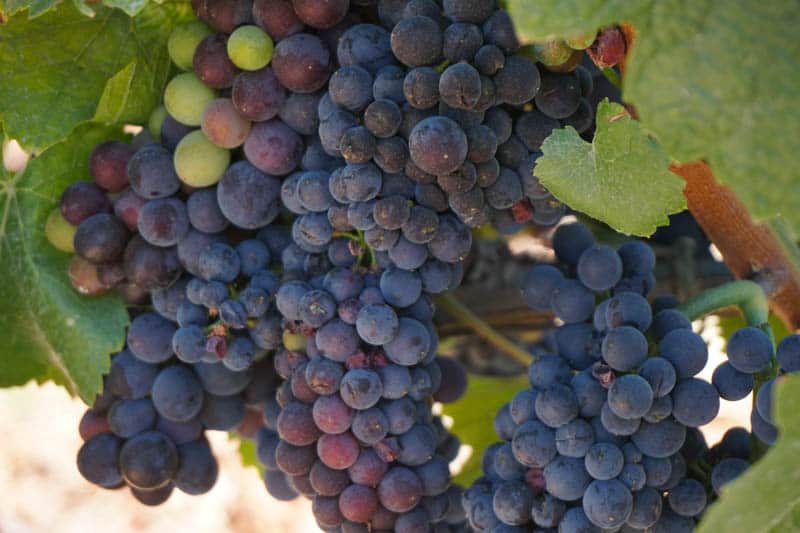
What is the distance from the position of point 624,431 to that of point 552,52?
1.00ft

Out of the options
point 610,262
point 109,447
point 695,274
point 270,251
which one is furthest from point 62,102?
point 695,274

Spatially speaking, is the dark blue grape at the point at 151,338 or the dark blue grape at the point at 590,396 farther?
the dark blue grape at the point at 151,338

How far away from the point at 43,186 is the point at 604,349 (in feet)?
1.92

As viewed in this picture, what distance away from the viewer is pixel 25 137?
0.86 metres

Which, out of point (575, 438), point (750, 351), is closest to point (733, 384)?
point (750, 351)

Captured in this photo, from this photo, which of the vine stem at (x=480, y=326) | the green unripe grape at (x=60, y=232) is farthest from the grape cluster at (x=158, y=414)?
the vine stem at (x=480, y=326)

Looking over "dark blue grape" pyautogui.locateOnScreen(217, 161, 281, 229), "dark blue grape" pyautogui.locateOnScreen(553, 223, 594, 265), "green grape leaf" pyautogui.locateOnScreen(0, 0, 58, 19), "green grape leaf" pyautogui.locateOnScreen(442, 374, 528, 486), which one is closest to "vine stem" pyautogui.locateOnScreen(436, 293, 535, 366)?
"green grape leaf" pyautogui.locateOnScreen(442, 374, 528, 486)

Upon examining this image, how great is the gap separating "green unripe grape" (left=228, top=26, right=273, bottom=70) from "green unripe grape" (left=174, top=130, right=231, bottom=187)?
0.09 meters

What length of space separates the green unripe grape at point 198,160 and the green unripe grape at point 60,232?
150 millimetres

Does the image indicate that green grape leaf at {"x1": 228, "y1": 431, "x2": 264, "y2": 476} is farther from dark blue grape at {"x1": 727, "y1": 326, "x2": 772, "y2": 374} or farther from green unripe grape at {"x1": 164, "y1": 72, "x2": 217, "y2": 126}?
dark blue grape at {"x1": 727, "y1": 326, "x2": 772, "y2": 374}

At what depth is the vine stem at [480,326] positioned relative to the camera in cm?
111

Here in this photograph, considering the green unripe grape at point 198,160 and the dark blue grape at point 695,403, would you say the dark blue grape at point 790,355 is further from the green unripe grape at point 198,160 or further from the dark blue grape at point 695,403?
the green unripe grape at point 198,160

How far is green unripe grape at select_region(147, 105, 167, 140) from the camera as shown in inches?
36.4

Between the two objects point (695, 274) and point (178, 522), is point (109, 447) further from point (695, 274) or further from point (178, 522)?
point (178, 522)
